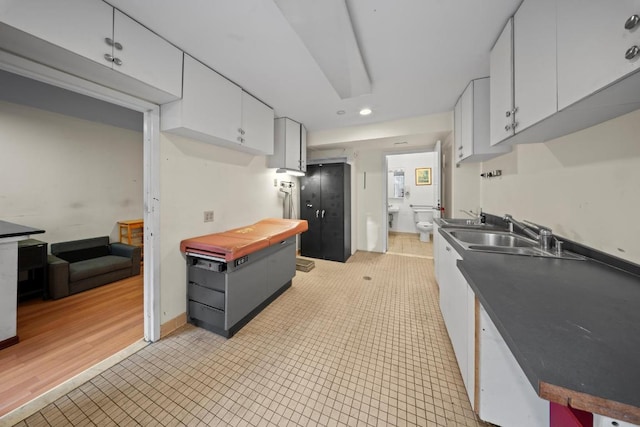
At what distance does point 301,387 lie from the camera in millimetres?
1399

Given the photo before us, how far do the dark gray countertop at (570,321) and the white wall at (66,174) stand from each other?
Result: 475cm

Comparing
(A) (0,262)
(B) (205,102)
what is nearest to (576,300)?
(B) (205,102)

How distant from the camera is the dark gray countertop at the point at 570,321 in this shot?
457mm

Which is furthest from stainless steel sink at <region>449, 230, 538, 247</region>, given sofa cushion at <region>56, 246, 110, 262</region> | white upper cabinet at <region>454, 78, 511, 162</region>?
sofa cushion at <region>56, 246, 110, 262</region>

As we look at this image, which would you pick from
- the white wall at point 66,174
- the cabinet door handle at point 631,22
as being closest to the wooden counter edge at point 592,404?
the cabinet door handle at point 631,22

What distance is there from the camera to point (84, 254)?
3021 millimetres

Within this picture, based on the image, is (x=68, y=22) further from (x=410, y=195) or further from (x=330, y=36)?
(x=410, y=195)

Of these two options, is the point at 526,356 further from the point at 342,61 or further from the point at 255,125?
the point at 255,125

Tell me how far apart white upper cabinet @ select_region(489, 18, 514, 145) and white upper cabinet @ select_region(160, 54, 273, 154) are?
2.22 m

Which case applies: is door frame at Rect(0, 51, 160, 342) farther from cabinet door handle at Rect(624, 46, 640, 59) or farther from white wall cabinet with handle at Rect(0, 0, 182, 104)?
cabinet door handle at Rect(624, 46, 640, 59)

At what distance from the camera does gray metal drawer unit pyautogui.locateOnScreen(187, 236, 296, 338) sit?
1.84m

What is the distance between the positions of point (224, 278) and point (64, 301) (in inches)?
89.9

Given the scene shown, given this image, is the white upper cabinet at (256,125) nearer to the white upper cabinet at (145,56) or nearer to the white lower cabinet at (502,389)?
the white upper cabinet at (145,56)

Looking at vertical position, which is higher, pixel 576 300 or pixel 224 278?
pixel 576 300
